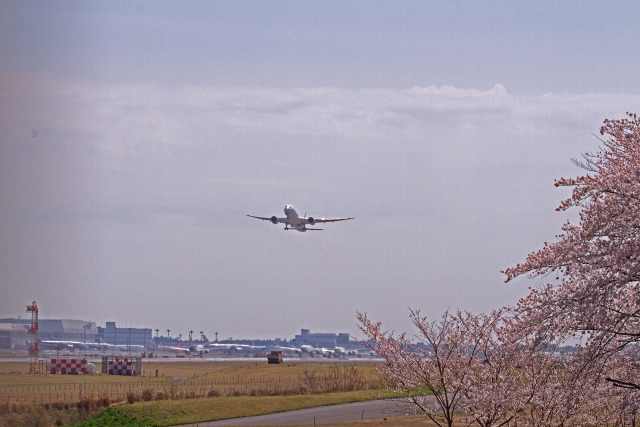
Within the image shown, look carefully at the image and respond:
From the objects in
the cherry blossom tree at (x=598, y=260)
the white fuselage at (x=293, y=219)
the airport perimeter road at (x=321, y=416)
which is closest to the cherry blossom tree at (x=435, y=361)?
the cherry blossom tree at (x=598, y=260)

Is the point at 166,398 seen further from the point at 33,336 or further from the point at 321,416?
the point at 33,336

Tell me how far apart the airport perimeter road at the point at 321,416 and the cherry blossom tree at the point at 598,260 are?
96.4ft

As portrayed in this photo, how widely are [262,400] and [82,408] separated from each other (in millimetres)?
12767

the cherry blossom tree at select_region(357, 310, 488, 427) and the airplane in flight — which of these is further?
the airplane in flight

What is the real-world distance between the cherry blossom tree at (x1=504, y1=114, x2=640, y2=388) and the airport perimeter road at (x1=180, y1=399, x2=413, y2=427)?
29.4 m

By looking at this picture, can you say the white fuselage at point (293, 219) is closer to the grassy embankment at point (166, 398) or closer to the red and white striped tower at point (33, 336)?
the grassy embankment at point (166, 398)

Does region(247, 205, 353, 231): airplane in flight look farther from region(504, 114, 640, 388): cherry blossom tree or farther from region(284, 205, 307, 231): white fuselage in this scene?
region(504, 114, 640, 388): cherry blossom tree

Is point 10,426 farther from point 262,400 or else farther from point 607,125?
point 607,125

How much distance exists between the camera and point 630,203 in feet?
50.5

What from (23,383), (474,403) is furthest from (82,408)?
(474,403)

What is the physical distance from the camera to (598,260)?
1567cm

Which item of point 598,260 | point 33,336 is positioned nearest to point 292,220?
point 33,336

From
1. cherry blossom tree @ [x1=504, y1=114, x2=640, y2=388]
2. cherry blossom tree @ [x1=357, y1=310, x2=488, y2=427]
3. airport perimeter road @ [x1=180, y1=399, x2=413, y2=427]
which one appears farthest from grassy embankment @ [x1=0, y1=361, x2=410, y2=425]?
cherry blossom tree @ [x1=504, y1=114, x2=640, y2=388]

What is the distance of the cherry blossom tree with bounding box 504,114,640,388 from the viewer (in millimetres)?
15344
